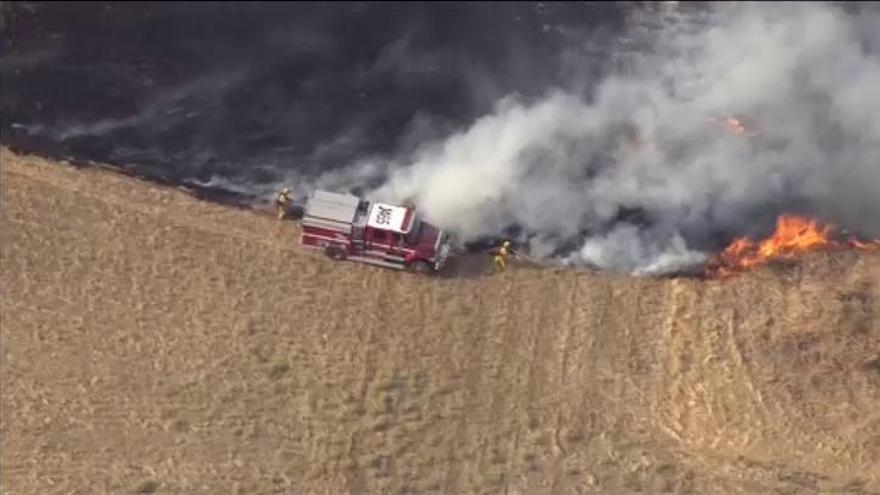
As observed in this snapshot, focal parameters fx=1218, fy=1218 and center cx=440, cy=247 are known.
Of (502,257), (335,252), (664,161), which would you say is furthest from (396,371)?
(664,161)

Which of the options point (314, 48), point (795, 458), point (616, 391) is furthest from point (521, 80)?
point (795, 458)

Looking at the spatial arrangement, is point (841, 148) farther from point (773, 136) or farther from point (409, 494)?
point (409, 494)

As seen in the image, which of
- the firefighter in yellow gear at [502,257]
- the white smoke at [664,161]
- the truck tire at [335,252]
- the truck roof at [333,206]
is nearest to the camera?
the truck roof at [333,206]

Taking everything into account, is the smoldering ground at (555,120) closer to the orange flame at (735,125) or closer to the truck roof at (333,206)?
the orange flame at (735,125)

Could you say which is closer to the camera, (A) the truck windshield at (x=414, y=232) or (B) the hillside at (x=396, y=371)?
(B) the hillside at (x=396, y=371)

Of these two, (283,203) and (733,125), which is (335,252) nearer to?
(283,203)

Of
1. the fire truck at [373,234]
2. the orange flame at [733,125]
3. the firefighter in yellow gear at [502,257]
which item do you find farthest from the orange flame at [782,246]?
the fire truck at [373,234]

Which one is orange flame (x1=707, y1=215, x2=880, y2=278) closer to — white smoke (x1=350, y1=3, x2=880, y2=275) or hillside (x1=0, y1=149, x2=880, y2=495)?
hillside (x1=0, y1=149, x2=880, y2=495)
